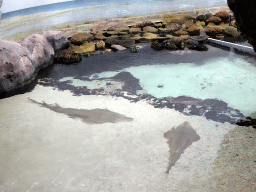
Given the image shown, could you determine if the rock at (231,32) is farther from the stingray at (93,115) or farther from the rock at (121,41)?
the stingray at (93,115)

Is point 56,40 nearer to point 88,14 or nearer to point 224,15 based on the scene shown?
point 224,15

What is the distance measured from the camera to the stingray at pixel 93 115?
4.76 m

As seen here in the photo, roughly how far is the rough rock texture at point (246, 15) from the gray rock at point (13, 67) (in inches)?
296

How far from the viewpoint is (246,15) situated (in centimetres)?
355

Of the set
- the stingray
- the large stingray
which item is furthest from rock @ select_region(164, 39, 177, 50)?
the large stingray

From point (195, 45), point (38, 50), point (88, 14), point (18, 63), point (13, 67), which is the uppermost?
point (88, 14)

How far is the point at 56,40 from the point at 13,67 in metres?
5.88

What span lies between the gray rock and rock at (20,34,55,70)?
845 millimetres

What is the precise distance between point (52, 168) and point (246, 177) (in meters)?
3.34

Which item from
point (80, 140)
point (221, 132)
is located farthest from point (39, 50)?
point (221, 132)

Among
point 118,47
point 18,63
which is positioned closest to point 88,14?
point 118,47

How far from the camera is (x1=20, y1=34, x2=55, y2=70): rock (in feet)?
28.6

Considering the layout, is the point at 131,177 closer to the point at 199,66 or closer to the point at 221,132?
the point at 221,132

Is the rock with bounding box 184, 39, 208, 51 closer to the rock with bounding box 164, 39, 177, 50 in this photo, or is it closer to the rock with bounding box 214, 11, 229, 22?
the rock with bounding box 164, 39, 177, 50
